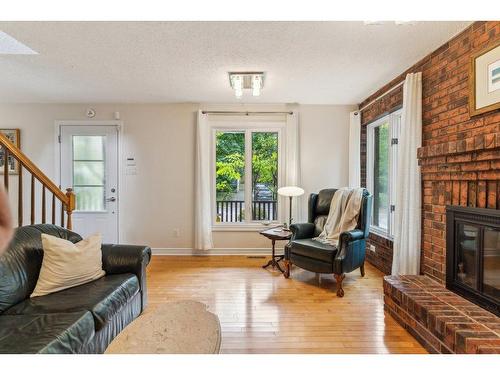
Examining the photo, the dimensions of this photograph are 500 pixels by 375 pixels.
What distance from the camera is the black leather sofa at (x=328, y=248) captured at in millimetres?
2941

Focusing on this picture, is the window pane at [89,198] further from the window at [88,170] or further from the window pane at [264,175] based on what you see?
the window pane at [264,175]

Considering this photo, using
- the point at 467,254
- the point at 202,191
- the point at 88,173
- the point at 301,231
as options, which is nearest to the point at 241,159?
the point at 202,191

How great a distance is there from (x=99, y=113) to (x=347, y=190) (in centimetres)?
374

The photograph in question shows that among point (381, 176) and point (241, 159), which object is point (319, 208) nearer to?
point (381, 176)

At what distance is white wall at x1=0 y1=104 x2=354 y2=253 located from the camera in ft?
14.2

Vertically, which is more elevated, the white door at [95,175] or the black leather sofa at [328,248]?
the white door at [95,175]

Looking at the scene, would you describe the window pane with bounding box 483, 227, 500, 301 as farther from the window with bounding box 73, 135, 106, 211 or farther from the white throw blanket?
the window with bounding box 73, 135, 106, 211

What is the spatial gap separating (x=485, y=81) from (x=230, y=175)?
10.4 ft

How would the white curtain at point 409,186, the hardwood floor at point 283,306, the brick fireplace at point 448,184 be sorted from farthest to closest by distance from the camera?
the white curtain at point 409,186
the hardwood floor at point 283,306
the brick fireplace at point 448,184

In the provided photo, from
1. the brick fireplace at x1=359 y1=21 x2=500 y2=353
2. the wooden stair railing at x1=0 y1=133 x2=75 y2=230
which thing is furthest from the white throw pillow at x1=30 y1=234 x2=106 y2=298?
the brick fireplace at x1=359 y1=21 x2=500 y2=353

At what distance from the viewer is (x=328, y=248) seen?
3.05 meters

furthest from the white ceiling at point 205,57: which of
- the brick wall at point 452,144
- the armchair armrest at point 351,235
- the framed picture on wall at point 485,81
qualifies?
the armchair armrest at point 351,235

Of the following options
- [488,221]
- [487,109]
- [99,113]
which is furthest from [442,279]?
[99,113]

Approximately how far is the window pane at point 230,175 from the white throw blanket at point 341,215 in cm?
145
